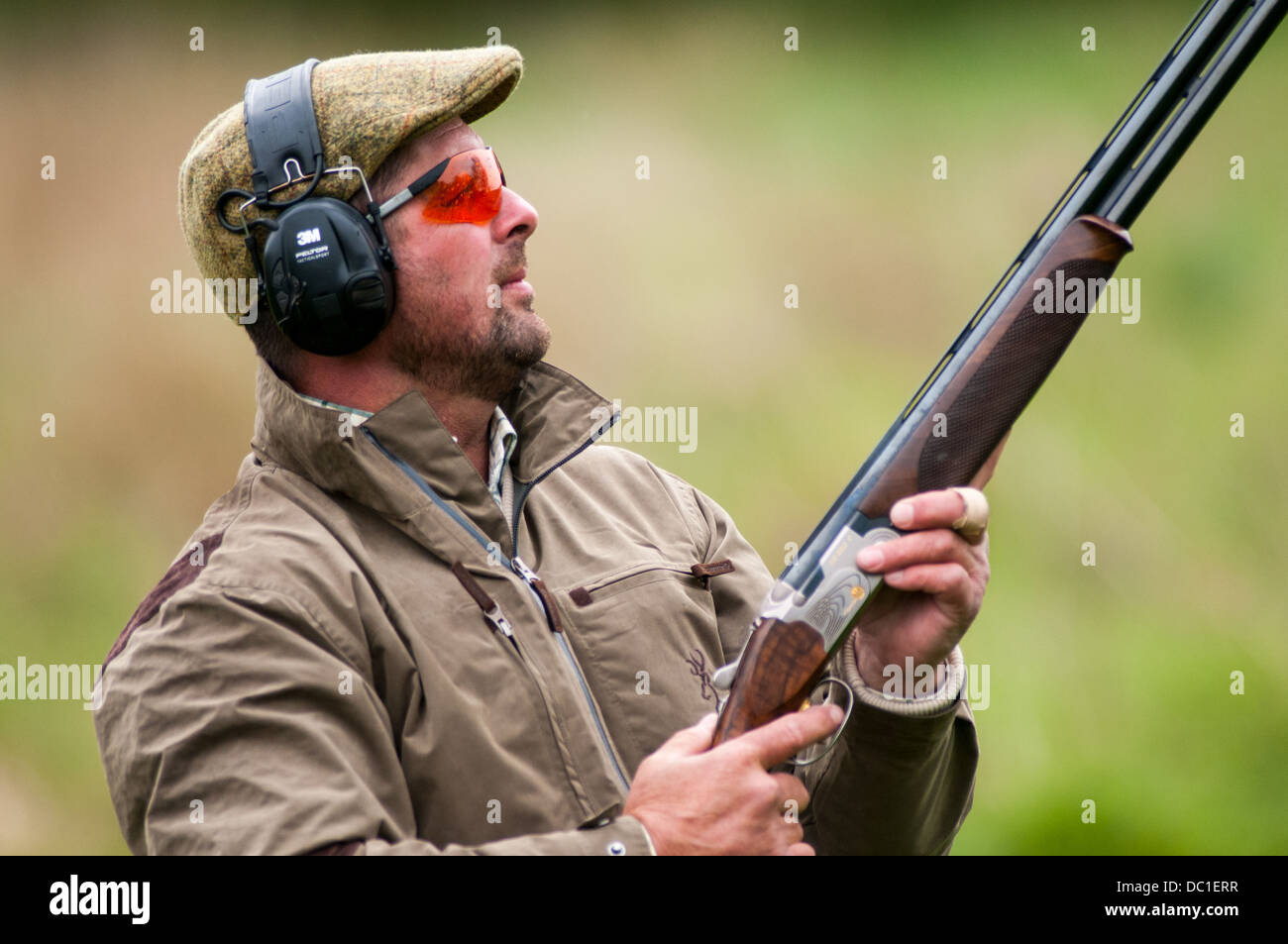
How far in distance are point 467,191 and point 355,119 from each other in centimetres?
21

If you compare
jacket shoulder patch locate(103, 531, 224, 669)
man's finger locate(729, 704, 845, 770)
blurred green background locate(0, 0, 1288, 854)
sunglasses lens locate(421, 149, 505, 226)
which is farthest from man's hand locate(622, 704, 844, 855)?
blurred green background locate(0, 0, 1288, 854)

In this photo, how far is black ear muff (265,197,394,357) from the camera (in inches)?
72.8

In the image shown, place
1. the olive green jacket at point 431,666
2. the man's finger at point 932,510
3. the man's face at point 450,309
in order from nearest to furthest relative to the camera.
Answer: the olive green jacket at point 431,666 → the man's finger at point 932,510 → the man's face at point 450,309

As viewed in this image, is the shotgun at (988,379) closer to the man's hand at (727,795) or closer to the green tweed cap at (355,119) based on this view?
the man's hand at (727,795)

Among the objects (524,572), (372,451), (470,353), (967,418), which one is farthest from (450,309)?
(967,418)

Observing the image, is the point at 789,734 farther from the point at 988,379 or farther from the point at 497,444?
the point at 497,444

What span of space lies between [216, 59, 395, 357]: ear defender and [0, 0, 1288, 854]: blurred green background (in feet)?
8.11

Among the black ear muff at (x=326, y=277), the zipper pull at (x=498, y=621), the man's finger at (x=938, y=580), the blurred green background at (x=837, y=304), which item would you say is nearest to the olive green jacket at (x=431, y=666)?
the zipper pull at (x=498, y=621)

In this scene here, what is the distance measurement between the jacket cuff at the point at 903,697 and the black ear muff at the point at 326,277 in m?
0.91

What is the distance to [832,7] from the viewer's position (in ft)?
14.7

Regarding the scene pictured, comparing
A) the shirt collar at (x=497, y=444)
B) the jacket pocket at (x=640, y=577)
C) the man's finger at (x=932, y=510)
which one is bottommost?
the jacket pocket at (x=640, y=577)

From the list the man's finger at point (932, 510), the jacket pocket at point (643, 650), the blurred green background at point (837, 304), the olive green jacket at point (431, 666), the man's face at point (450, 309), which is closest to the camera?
the olive green jacket at point (431, 666)

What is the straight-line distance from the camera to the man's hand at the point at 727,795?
4.90 ft
